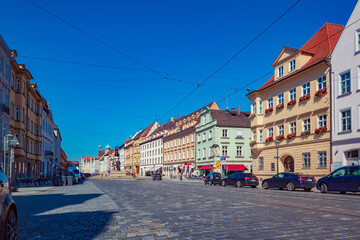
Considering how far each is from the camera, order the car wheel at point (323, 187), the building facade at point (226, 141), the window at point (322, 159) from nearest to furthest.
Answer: the car wheel at point (323, 187) → the window at point (322, 159) → the building facade at point (226, 141)

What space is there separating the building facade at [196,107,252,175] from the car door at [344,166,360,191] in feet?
125

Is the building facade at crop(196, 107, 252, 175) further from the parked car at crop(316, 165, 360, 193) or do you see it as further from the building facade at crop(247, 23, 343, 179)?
the parked car at crop(316, 165, 360, 193)

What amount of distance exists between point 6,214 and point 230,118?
6130 cm

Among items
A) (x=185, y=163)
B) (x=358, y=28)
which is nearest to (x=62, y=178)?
(x=358, y=28)

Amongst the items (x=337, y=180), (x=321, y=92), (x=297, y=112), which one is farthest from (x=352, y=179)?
(x=297, y=112)

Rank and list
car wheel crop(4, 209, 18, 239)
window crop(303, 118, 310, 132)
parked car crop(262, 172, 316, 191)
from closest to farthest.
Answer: car wheel crop(4, 209, 18, 239)
parked car crop(262, 172, 316, 191)
window crop(303, 118, 310, 132)

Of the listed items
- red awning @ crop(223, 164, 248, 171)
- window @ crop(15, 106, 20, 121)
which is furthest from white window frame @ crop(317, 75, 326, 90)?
window @ crop(15, 106, 20, 121)

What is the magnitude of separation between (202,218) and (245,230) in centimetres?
204

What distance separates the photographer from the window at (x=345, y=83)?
97.0 ft

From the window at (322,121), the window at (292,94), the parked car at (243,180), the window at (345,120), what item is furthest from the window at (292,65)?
the parked car at (243,180)

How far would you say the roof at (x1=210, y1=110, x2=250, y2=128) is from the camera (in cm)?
6331

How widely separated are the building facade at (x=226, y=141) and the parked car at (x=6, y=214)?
55.0m

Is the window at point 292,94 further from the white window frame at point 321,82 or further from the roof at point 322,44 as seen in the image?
the white window frame at point 321,82

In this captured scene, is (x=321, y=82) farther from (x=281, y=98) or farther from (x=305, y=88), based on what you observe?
(x=281, y=98)
